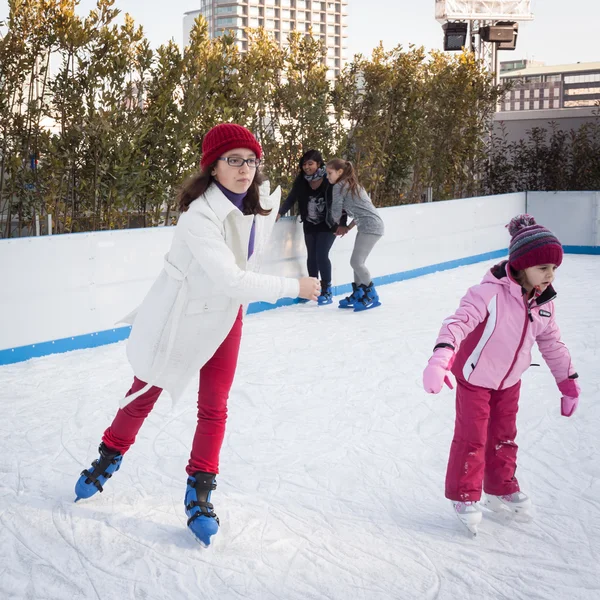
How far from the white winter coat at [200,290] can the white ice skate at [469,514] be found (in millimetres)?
814

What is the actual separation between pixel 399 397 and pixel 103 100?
3103 millimetres

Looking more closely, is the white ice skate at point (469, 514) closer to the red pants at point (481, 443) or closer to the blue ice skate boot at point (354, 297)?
the red pants at point (481, 443)

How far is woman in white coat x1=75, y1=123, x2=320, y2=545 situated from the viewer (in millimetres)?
2352

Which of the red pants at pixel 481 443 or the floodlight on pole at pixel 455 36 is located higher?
the floodlight on pole at pixel 455 36

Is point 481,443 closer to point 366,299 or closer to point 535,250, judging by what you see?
point 535,250

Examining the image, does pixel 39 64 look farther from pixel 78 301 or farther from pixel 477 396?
pixel 477 396

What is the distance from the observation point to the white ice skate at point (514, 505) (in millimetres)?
2617

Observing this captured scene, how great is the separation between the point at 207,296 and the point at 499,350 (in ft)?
2.72

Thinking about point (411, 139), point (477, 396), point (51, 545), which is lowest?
point (51, 545)

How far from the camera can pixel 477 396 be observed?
249 cm

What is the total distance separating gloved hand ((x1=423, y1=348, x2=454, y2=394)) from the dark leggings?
4380 mm

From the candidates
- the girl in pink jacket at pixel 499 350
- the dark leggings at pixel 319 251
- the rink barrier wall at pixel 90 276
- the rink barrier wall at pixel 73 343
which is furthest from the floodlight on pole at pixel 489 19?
the girl in pink jacket at pixel 499 350

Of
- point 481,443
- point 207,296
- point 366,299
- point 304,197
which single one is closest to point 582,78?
point 304,197

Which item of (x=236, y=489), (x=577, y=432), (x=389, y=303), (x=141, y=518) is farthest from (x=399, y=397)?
(x=389, y=303)
